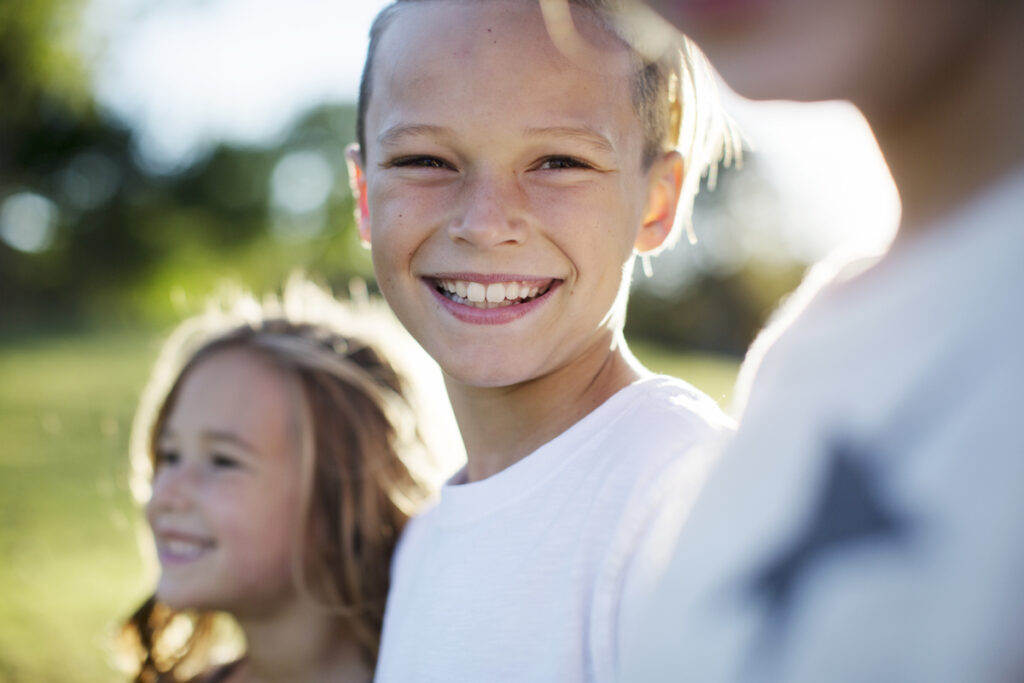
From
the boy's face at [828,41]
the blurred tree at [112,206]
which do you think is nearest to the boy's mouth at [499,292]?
the boy's face at [828,41]

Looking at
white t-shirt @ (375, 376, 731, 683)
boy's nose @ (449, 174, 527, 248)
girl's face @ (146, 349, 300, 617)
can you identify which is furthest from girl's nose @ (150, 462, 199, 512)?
boy's nose @ (449, 174, 527, 248)

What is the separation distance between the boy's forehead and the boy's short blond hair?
3 cm

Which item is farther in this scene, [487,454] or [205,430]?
[205,430]

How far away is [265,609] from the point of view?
2.41m

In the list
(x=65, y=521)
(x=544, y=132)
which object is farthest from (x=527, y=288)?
(x=65, y=521)

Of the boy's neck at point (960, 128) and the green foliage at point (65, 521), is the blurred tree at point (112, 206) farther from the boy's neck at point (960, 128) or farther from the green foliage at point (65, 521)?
the boy's neck at point (960, 128)

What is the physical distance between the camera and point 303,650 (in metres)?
2.38

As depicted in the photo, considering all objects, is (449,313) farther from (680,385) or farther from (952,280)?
(952,280)


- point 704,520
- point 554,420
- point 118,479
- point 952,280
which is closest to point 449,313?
point 554,420

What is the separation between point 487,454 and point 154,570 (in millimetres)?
1394

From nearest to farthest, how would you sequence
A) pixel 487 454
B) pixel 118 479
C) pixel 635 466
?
pixel 635 466 → pixel 487 454 → pixel 118 479

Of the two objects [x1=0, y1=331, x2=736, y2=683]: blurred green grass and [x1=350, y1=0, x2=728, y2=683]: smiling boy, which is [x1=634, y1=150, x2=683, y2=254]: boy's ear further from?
[x1=0, y1=331, x2=736, y2=683]: blurred green grass

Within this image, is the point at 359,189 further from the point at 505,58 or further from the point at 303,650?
the point at 303,650

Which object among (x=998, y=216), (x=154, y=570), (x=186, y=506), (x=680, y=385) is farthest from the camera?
(x=154, y=570)
